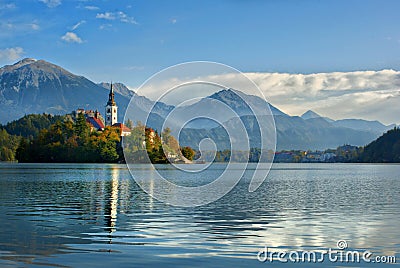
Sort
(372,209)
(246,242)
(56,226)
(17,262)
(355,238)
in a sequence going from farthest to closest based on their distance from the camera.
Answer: (372,209), (56,226), (355,238), (246,242), (17,262)

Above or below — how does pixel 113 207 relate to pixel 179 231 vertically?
above

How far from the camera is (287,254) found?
20359 millimetres

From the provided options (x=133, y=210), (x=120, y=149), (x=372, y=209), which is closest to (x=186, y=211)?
(x=133, y=210)

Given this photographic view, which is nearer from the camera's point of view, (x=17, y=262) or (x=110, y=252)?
(x=17, y=262)

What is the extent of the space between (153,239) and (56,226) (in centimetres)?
606

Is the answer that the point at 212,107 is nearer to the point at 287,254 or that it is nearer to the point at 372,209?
the point at 372,209

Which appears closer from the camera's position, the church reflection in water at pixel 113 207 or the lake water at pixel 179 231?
the lake water at pixel 179 231

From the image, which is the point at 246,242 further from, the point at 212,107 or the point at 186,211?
the point at 212,107

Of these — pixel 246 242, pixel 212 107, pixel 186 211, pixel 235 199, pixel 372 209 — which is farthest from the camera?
pixel 212 107

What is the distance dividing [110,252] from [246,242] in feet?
18.5

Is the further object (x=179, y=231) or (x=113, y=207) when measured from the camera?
(x=113, y=207)

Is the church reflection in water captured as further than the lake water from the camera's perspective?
Yes

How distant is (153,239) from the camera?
76.2ft

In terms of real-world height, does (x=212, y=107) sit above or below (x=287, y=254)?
above
